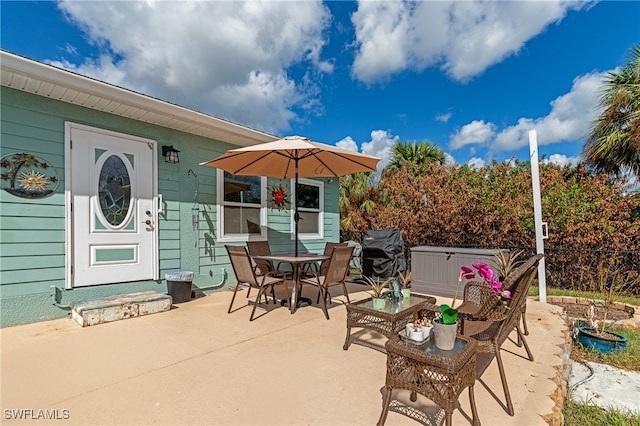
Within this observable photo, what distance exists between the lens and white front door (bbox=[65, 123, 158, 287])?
3.77 m

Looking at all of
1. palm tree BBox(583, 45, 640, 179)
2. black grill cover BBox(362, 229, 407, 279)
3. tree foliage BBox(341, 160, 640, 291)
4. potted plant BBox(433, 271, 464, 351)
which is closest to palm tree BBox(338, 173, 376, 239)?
tree foliage BBox(341, 160, 640, 291)

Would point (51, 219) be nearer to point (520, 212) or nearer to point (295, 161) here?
point (295, 161)

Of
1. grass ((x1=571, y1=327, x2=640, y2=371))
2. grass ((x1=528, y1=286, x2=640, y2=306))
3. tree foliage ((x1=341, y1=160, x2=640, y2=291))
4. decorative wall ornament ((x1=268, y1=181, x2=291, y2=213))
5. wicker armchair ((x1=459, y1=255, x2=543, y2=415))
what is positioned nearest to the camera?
wicker armchair ((x1=459, y1=255, x2=543, y2=415))

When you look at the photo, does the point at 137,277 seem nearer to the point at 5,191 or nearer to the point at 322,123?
the point at 5,191

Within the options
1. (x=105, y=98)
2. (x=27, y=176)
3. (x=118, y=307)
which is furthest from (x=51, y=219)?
(x=105, y=98)

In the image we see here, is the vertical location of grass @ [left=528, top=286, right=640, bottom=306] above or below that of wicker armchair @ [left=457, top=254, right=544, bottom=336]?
below

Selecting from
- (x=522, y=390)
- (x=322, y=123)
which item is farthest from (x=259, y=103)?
(x=522, y=390)

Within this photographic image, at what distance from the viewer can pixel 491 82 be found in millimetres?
11445

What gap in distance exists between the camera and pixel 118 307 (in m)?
3.55

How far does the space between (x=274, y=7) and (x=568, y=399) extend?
22.9 ft

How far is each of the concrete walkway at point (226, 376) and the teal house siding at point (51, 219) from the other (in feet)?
1.26

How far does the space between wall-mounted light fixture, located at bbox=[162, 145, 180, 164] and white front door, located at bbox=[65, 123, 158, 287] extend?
0.15 metres

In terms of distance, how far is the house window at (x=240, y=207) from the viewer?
5.31 metres

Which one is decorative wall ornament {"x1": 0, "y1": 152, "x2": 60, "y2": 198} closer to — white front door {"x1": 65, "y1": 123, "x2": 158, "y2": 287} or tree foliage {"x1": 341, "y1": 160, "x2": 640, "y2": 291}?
white front door {"x1": 65, "y1": 123, "x2": 158, "y2": 287}
